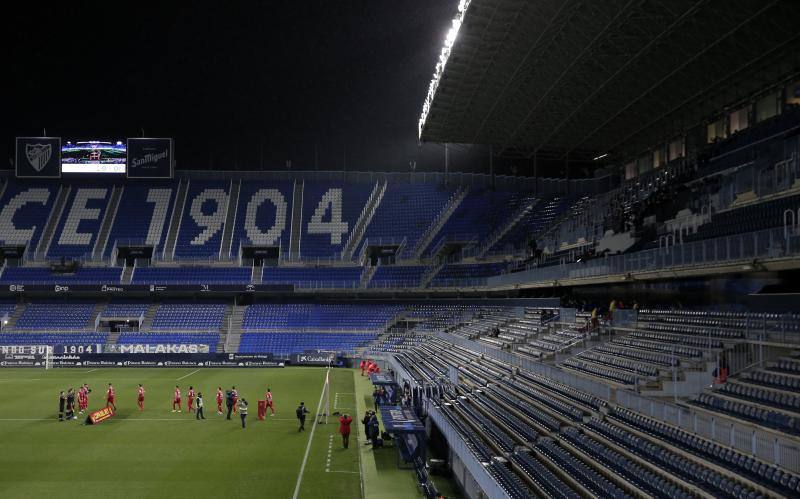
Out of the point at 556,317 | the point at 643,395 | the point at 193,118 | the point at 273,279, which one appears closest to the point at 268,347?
the point at 273,279

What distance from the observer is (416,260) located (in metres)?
55.0

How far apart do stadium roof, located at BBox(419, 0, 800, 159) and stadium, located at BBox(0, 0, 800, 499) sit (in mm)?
185

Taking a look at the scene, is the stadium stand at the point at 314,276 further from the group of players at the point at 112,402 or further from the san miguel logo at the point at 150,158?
the group of players at the point at 112,402

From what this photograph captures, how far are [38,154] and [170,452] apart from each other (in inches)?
1885

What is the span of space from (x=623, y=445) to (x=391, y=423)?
6.99 m

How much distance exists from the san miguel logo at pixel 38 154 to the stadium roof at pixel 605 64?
115ft

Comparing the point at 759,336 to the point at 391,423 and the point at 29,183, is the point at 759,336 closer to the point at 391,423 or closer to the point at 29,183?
the point at 391,423

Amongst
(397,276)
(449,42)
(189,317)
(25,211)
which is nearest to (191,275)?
(189,317)

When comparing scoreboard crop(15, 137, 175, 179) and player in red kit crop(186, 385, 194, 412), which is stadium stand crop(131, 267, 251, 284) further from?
player in red kit crop(186, 385, 194, 412)

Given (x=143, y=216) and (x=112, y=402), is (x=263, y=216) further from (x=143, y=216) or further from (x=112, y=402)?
(x=112, y=402)

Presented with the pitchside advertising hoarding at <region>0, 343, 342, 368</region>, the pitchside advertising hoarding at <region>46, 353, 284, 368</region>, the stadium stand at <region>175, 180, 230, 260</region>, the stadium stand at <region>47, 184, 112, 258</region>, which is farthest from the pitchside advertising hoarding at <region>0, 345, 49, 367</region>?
the stadium stand at <region>175, 180, 230, 260</region>

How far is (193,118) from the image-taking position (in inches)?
2135

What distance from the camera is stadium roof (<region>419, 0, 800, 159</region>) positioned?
86.3 ft

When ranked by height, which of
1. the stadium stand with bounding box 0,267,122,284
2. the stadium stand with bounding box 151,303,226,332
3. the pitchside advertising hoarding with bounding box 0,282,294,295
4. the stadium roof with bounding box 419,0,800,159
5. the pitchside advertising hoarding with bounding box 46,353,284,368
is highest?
the stadium roof with bounding box 419,0,800,159
